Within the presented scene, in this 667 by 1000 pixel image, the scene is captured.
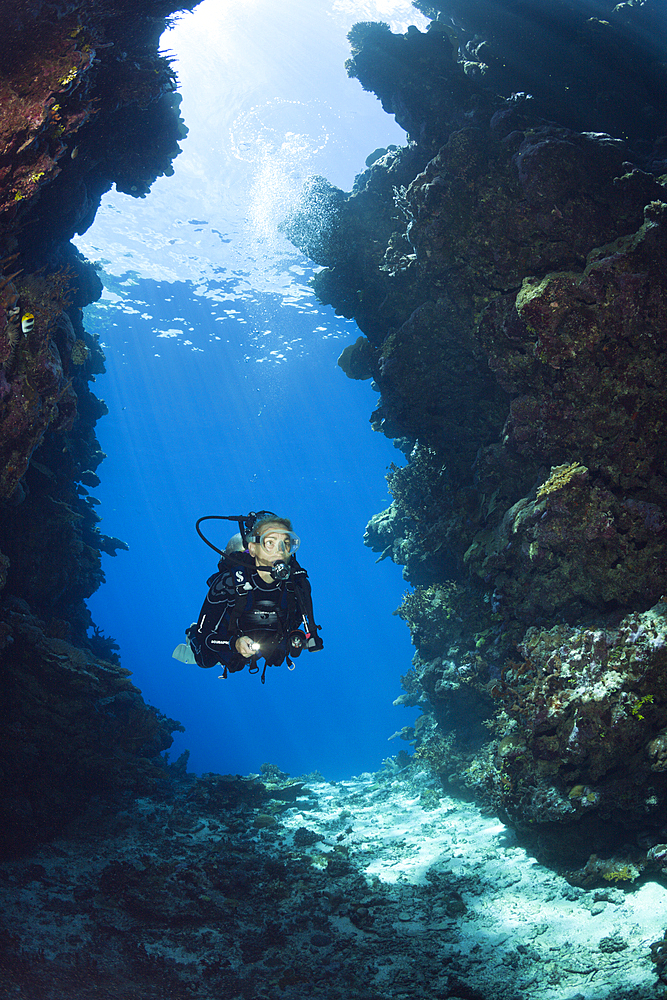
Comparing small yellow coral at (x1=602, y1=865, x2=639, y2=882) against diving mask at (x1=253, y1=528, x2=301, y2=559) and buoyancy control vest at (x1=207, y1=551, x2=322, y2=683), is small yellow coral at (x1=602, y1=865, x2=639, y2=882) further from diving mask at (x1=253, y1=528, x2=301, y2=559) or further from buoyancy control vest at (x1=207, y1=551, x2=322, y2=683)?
diving mask at (x1=253, y1=528, x2=301, y2=559)

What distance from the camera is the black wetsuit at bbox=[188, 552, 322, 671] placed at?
13.2 ft

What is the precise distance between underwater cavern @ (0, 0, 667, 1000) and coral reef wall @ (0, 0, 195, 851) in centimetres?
6

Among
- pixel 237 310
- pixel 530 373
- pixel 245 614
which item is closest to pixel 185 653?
pixel 245 614

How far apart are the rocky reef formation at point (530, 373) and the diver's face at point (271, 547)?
18.3ft

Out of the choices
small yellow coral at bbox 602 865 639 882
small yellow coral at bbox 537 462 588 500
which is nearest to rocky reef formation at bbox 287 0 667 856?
small yellow coral at bbox 537 462 588 500

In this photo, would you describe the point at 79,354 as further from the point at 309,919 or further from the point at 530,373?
the point at 309,919

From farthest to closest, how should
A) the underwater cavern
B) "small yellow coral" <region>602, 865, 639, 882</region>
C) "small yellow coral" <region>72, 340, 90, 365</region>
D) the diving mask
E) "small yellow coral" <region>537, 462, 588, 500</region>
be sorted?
"small yellow coral" <region>72, 340, 90, 365</region>
"small yellow coral" <region>537, 462, 588, 500</region>
"small yellow coral" <region>602, 865, 639, 882</region>
the underwater cavern
the diving mask

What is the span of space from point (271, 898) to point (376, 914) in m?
1.64

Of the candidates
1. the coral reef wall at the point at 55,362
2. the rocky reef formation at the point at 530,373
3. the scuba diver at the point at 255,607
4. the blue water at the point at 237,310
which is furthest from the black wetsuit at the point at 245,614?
the blue water at the point at 237,310

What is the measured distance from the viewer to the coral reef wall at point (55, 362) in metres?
6.09

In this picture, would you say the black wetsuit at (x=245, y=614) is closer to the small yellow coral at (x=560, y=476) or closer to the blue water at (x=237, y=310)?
the small yellow coral at (x=560, y=476)

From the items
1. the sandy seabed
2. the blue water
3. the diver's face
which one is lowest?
the sandy seabed

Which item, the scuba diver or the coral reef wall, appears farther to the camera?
the coral reef wall

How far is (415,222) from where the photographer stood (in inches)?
404
